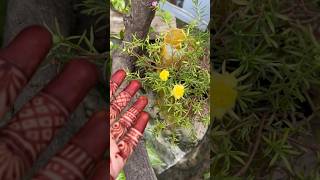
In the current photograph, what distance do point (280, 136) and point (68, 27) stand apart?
17.1 inches

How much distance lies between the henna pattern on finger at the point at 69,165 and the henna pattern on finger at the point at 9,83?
0.36 feet

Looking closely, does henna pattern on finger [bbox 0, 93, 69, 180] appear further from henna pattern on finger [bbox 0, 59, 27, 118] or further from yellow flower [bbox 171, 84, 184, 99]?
yellow flower [bbox 171, 84, 184, 99]

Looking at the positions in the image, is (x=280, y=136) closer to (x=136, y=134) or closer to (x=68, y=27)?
(x=136, y=134)

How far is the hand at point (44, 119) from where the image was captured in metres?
0.78

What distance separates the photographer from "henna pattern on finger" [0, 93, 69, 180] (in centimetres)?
78

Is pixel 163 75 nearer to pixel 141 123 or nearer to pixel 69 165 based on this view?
pixel 141 123

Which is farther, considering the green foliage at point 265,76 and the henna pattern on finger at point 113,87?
the green foliage at point 265,76

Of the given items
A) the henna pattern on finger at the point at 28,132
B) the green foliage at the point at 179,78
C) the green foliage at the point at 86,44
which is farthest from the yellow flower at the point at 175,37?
the henna pattern on finger at the point at 28,132

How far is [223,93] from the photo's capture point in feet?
3.04

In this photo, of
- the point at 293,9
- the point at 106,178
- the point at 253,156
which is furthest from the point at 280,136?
the point at 106,178

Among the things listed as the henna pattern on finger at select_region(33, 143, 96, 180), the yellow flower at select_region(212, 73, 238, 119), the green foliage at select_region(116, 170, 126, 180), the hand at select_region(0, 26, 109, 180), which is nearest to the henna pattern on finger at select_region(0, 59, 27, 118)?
the hand at select_region(0, 26, 109, 180)

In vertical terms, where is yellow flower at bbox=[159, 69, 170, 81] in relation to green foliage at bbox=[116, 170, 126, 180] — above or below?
above

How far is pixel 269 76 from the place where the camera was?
0.96m

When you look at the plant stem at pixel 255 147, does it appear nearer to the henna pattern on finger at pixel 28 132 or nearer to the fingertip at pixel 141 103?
the fingertip at pixel 141 103
